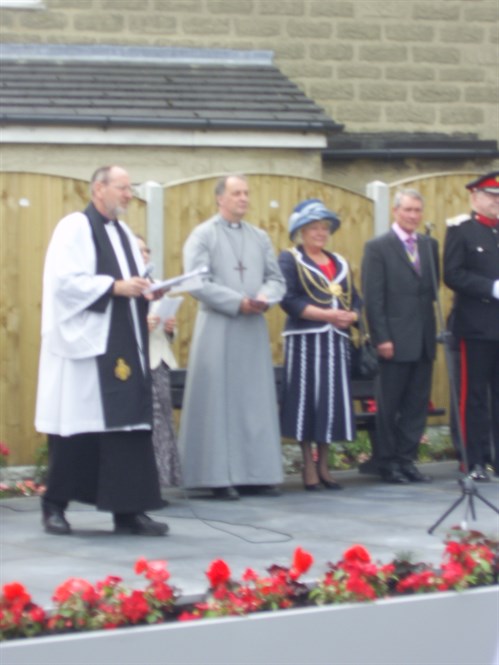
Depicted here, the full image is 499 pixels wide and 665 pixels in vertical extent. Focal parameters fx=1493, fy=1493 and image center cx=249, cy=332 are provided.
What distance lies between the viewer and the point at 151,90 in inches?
517

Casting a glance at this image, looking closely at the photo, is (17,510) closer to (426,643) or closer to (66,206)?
(66,206)

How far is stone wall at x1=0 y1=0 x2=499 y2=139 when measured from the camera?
14.1 metres

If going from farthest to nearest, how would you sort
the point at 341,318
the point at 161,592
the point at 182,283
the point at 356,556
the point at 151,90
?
the point at 151,90 < the point at 341,318 < the point at 182,283 < the point at 356,556 < the point at 161,592

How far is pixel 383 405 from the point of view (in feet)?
32.3

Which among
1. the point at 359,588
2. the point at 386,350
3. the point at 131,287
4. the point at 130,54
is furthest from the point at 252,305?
the point at 130,54

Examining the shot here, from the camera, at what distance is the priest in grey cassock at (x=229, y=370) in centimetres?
917

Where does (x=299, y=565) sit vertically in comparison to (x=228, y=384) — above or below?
below

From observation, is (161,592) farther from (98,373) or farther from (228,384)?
(228,384)

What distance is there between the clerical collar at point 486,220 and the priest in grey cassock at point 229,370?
5.14 feet

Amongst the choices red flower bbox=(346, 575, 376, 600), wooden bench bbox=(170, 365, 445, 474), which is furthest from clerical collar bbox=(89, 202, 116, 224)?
red flower bbox=(346, 575, 376, 600)

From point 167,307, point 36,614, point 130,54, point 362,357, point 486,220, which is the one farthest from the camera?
point 130,54

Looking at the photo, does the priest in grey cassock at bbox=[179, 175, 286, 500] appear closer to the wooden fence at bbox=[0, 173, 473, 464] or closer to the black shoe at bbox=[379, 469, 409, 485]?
the black shoe at bbox=[379, 469, 409, 485]

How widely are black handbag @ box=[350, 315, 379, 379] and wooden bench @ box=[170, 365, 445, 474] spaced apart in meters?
0.25

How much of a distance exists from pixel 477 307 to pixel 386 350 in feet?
2.37
